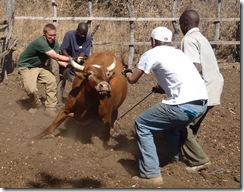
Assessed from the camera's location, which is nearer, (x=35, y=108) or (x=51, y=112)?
(x=51, y=112)

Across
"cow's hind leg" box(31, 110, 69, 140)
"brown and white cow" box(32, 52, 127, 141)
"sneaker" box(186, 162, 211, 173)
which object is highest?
"brown and white cow" box(32, 52, 127, 141)

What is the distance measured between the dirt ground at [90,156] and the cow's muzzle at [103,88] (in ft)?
3.04

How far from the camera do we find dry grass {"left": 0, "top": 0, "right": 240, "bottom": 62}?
15547mm

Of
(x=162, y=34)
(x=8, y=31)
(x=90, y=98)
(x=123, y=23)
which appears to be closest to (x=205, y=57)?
(x=162, y=34)

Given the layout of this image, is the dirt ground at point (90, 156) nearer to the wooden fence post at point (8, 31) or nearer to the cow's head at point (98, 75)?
the cow's head at point (98, 75)

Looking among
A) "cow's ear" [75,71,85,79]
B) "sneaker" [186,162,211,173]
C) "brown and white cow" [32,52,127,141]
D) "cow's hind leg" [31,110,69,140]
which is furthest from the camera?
"cow's hind leg" [31,110,69,140]

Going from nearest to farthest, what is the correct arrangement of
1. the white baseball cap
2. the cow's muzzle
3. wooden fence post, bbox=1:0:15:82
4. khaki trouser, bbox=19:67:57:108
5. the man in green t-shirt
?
the white baseball cap → the cow's muzzle → the man in green t-shirt → khaki trouser, bbox=19:67:57:108 → wooden fence post, bbox=1:0:15:82

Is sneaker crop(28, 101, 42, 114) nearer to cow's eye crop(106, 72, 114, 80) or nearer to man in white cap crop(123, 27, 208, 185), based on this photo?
cow's eye crop(106, 72, 114, 80)

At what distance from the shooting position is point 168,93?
242 inches

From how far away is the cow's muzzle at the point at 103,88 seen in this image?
23.7ft

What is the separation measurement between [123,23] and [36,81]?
7183 millimetres

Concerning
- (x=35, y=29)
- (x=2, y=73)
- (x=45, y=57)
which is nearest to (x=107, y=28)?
(x=35, y=29)

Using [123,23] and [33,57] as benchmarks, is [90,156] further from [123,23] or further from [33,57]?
[123,23]

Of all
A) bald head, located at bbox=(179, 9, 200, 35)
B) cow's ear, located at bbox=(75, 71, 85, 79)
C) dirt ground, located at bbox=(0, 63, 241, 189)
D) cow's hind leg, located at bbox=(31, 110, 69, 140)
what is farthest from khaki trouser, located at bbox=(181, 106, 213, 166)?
cow's hind leg, located at bbox=(31, 110, 69, 140)
